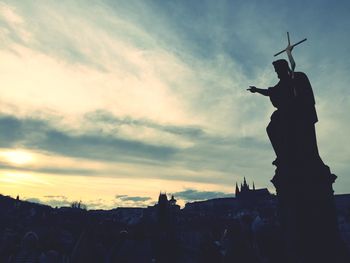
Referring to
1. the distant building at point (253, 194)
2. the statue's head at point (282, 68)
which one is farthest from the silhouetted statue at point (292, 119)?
the distant building at point (253, 194)

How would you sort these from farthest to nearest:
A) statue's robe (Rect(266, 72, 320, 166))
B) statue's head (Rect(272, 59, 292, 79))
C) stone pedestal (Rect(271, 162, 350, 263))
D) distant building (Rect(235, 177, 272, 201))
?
1. distant building (Rect(235, 177, 272, 201))
2. statue's head (Rect(272, 59, 292, 79))
3. statue's robe (Rect(266, 72, 320, 166))
4. stone pedestal (Rect(271, 162, 350, 263))

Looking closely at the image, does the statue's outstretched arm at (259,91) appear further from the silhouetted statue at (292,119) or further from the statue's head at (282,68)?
the statue's head at (282,68)

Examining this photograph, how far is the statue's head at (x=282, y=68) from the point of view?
18.9ft

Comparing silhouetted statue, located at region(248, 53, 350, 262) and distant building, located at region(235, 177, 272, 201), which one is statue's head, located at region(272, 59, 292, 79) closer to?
silhouetted statue, located at region(248, 53, 350, 262)

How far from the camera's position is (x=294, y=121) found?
17.6 feet

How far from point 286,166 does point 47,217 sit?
66.9m

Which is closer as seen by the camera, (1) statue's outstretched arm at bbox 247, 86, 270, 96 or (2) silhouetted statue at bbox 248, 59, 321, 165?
(2) silhouetted statue at bbox 248, 59, 321, 165

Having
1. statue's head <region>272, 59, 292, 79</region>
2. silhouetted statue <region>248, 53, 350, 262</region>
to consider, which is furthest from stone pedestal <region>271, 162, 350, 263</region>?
statue's head <region>272, 59, 292, 79</region>

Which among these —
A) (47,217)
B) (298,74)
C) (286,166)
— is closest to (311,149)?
(286,166)

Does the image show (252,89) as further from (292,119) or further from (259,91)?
(292,119)

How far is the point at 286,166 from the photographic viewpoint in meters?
5.28

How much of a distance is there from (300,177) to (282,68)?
206cm

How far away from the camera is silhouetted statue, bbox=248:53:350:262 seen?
4703 millimetres

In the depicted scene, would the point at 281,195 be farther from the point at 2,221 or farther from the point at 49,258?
the point at 2,221
